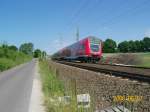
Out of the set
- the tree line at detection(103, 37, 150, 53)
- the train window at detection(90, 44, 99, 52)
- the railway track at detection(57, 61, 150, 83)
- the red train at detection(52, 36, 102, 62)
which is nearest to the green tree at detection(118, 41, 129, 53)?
the tree line at detection(103, 37, 150, 53)

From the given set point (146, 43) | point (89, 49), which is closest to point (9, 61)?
point (89, 49)

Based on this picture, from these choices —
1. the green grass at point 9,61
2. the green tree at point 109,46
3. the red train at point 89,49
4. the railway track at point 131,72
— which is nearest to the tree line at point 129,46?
the green tree at point 109,46

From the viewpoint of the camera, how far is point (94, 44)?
4716cm

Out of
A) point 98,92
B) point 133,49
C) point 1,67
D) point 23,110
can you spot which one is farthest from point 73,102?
point 133,49

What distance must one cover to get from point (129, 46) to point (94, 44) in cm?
7517

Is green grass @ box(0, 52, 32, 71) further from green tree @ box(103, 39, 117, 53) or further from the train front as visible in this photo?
green tree @ box(103, 39, 117, 53)

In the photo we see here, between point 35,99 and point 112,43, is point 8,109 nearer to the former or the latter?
point 35,99

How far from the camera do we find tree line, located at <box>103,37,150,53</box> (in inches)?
4382

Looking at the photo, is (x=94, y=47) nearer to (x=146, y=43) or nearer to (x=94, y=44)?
(x=94, y=44)

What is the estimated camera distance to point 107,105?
8742 mm

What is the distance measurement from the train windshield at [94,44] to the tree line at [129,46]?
63492 millimetres

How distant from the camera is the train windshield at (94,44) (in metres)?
46.4

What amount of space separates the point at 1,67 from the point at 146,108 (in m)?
51.0

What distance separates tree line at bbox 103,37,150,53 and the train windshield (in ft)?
208
